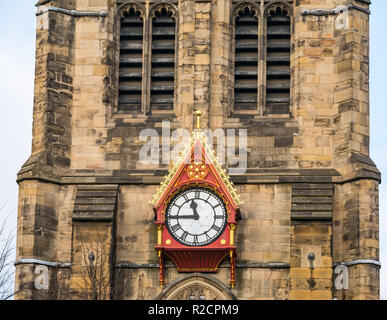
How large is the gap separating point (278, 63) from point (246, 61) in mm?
935

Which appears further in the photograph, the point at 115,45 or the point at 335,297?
the point at 115,45

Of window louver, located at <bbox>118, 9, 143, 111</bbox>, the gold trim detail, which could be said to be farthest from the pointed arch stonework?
window louver, located at <bbox>118, 9, 143, 111</bbox>

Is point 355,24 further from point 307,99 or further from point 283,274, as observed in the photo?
point 283,274

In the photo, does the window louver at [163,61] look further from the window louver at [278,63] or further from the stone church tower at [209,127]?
the window louver at [278,63]

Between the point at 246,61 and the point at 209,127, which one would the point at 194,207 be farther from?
A: the point at 246,61

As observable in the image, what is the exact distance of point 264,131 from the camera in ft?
172

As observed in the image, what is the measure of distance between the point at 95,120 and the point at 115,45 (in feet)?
7.88

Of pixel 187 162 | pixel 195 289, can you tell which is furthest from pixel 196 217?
pixel 195 289

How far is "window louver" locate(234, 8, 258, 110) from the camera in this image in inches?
2096

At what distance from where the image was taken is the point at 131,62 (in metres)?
53.7

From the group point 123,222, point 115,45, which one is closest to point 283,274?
point 123,222

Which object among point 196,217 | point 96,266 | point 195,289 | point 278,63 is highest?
point 278,63

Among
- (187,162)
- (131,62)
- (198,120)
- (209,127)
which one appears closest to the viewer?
(187,162)

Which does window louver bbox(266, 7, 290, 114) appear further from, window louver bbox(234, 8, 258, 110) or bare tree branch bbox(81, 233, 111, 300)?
bare tree branch bbox(81, 233, 111, 300)
